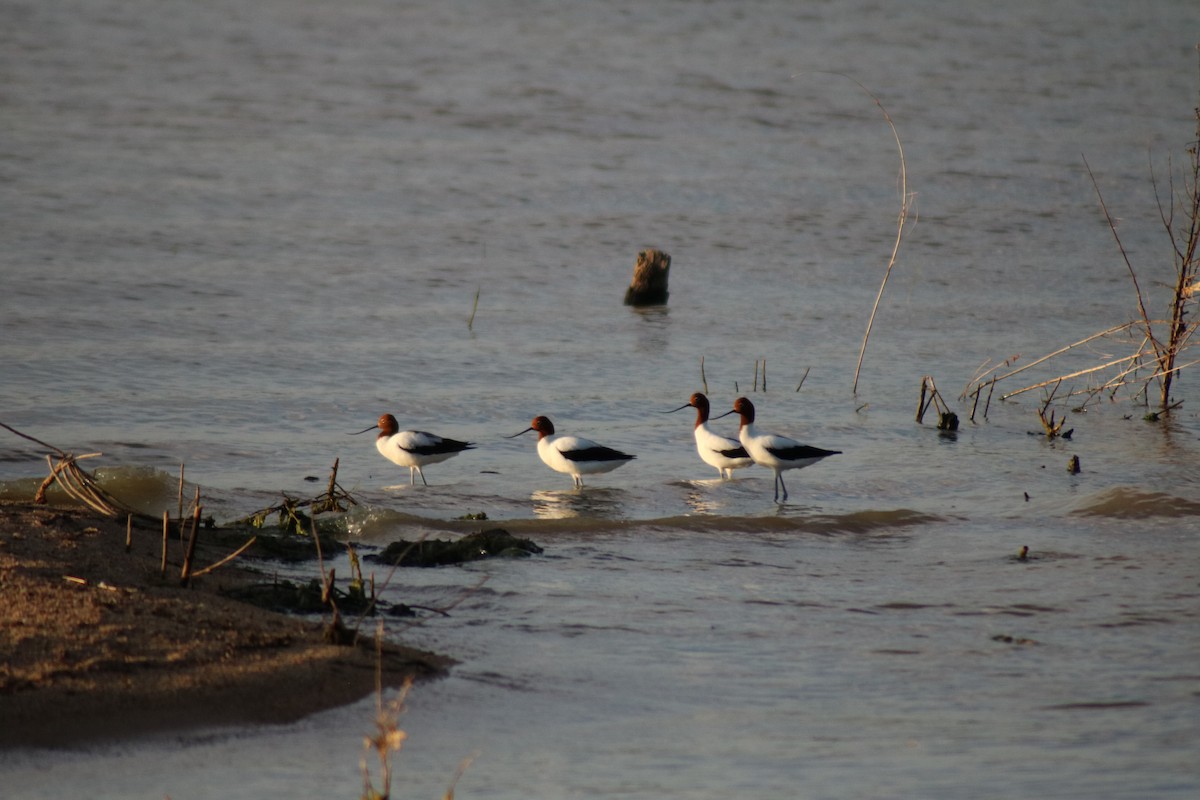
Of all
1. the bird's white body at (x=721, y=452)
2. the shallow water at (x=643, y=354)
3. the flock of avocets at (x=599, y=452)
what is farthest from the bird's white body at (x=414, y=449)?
the bird's white body at (x=721, y=452)

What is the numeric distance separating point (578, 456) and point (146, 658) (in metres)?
5.30

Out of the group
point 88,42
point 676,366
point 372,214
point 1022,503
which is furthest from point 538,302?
point 88,42

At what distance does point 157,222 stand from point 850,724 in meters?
17.1

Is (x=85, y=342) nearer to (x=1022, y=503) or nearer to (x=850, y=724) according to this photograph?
(x=1022, y=503)

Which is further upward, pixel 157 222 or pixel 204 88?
pixel 204 88

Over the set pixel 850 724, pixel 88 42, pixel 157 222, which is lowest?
pixel 850 724

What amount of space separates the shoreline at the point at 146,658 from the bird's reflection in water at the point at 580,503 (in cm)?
339

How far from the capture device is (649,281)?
17641 millimetres

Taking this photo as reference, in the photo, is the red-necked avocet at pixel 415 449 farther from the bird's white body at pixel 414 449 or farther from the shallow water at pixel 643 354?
the shallow water at pixel 643 354

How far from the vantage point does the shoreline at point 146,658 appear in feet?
16.7

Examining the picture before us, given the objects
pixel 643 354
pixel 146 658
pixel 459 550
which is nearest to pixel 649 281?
pixel 643 354

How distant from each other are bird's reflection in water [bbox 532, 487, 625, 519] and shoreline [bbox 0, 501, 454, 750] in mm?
3385

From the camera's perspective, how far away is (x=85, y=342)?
583 inches

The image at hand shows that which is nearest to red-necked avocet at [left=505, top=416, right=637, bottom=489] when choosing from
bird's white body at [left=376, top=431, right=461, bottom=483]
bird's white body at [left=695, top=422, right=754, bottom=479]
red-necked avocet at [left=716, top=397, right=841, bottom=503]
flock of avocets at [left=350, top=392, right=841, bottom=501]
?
flock of avocets at [left=350, top=392, right=841, bottom=501]
